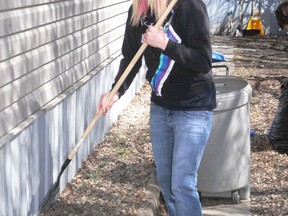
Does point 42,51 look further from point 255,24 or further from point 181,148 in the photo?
point 255,24

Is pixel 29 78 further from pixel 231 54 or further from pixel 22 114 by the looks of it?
pixel 231 54

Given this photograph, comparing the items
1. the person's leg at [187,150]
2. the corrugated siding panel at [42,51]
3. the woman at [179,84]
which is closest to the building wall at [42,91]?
the corrugated siding panel at [42,51]

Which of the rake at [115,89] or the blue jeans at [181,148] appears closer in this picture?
the rake at [115,89]

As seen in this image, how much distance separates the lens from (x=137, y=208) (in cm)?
486

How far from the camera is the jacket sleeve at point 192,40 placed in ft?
10.6

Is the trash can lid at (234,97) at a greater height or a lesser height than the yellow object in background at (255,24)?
greater

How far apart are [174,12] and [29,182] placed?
1684mm

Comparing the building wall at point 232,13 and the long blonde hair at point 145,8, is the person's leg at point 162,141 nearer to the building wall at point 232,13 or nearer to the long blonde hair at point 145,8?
the long blonde hair at point 145,8

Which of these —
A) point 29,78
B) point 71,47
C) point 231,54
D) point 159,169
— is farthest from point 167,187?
point 231,54

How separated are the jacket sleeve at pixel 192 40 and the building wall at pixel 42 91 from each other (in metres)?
1.13

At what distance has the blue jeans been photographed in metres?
3.46

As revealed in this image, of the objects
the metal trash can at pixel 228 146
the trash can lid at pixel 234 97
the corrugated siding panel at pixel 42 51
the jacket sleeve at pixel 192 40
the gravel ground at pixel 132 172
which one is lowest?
the gravel ground at pixel 132 172

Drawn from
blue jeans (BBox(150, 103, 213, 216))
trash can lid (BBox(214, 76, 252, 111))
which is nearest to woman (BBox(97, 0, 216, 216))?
blue jeans (BBox(150, 103, 213, 216))

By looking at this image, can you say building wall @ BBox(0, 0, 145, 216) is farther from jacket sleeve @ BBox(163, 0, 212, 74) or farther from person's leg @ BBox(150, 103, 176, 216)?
jacket sleeve @ BBox(163, 0, 212, 74)
